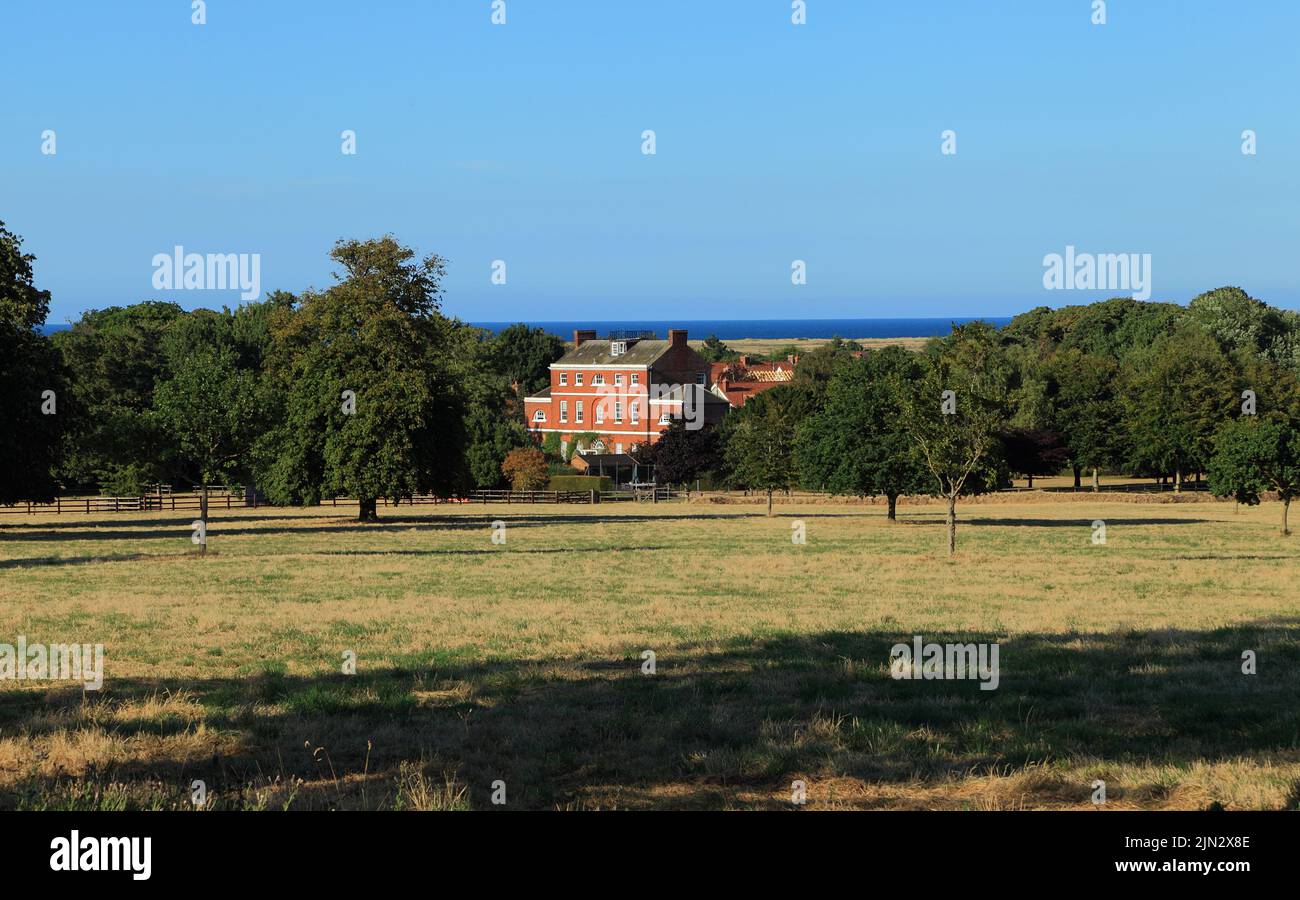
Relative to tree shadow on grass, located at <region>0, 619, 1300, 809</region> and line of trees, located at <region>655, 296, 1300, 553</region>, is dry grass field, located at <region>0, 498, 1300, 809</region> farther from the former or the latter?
line of trees, located at <region>655, 296, 1300, 553</region>

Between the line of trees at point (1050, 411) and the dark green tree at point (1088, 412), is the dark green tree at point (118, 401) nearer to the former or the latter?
the line of trees at point (1050, 411)

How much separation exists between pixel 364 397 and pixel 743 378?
107 metres

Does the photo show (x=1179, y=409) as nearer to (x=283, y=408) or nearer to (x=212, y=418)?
(x=283, y=408)

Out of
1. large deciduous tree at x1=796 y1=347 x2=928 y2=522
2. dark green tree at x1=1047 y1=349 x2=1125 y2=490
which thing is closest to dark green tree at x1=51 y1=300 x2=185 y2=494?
large deciduous tree at x1=796 y1=347 x2=928 y2=522

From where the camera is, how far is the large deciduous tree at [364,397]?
6053 centimetres

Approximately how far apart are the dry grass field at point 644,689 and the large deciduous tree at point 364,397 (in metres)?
21.4

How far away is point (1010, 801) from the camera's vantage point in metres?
10.1

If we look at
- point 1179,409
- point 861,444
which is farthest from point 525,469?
point 1179,409

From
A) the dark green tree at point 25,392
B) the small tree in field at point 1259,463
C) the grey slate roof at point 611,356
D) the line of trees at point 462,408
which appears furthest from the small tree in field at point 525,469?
the small tree in field at point 1259,463

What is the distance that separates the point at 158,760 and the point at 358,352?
176 feet
